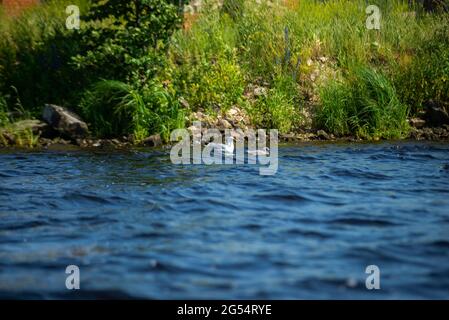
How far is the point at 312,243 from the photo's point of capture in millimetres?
6070

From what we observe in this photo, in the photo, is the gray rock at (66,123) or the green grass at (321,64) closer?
the gray rock at (66,123)

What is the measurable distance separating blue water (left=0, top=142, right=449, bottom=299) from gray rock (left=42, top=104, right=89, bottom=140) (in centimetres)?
154

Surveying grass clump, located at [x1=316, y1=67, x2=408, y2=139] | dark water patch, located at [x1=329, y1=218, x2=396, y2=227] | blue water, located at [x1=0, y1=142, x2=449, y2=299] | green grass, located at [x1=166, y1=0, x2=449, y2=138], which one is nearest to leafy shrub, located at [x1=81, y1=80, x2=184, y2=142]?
green grass, located at [x1=166, y1=0, x2=449, y2=138]

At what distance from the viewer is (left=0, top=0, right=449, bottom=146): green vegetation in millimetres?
11914

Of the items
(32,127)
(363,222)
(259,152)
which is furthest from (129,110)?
(363,222)

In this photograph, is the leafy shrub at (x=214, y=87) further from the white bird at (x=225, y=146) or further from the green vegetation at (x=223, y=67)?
the white bird at (x=225, y=146)

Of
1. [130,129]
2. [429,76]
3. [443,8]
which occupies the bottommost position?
[130,129]

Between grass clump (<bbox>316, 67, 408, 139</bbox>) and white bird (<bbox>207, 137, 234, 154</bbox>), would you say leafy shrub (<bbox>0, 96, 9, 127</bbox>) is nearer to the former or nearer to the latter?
white bird (<bbox>207, 137, 234, 154</bbox>)

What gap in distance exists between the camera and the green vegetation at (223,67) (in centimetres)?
1191

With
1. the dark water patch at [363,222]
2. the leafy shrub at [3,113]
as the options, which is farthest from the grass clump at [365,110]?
the dark water patch at [363,222]

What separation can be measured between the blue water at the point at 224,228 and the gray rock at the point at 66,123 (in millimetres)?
1543
